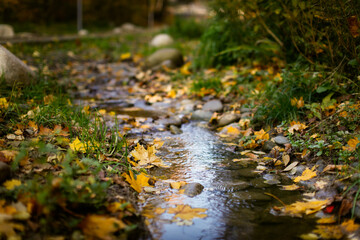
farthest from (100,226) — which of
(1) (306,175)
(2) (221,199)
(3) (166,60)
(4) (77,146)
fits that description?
(3) (166,60)

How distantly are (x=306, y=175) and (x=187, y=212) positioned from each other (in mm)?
957

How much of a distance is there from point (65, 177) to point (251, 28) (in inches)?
150

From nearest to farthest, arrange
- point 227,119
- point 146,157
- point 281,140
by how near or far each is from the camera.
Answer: point 146,157
point 281,140
point 227,119

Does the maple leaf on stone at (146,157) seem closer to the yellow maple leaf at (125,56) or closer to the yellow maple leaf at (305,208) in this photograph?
the yellow maple leaf at (305,208)

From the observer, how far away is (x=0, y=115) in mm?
2918

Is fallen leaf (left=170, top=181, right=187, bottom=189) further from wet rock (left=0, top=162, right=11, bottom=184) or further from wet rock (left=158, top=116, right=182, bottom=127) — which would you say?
wet rock (left=158, top=116, right=182, bottom=127)

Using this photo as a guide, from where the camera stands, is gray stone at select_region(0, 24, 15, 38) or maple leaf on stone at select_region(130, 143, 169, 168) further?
gray stone at select_region(0, 24, 15, 38)

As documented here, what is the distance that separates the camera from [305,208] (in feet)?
6.89

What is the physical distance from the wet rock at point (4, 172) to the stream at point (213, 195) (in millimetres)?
801

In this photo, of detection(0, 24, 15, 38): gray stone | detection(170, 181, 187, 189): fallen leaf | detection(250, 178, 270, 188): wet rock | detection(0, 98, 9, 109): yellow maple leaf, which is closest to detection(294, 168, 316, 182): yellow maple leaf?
detection(250, 178, 270, 188): wet rock

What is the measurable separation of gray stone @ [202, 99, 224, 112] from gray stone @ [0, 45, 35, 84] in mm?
2128

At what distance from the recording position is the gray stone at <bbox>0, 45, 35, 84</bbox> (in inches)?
146

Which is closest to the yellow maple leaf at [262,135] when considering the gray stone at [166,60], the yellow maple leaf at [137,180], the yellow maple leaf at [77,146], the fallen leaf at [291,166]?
the fallen leaf at [291,166]

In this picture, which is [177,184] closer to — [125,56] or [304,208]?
[304,208]
